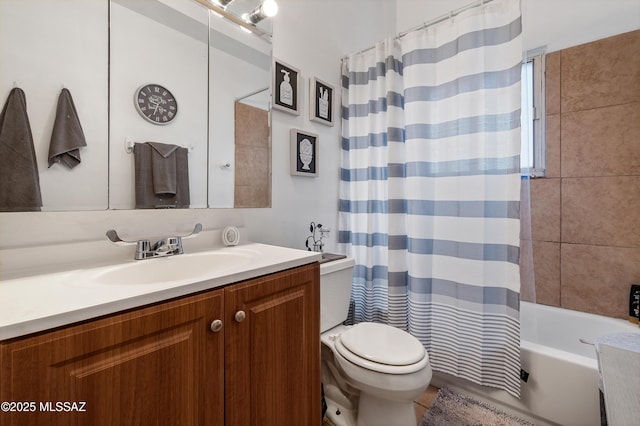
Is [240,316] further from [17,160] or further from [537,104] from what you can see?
[537,104]

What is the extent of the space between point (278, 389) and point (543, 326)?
6.29ft

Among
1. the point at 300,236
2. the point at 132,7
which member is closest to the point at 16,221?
the point at 132,7

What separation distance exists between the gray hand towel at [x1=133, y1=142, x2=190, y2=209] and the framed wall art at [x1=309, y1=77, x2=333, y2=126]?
0.86 meters

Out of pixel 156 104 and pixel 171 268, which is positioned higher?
pixel 156 104

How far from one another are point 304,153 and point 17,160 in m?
1.20

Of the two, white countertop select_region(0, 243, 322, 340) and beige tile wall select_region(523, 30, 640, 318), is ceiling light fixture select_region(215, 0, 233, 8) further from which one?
beige tile wall select_region(523, 30, 640, 318)

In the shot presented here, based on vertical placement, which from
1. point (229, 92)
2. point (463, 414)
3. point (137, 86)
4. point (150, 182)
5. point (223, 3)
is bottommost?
point (463, 414)

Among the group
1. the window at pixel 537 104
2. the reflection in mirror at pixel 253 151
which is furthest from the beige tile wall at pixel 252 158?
the window at pixel 537 104

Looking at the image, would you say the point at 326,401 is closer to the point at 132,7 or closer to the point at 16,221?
the point at 16,221

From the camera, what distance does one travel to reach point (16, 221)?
33.1 inches

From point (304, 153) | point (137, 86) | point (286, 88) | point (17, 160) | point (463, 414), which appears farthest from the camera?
point (304, 153)

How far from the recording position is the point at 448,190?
1.48 metres

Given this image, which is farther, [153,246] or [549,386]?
[549,386]

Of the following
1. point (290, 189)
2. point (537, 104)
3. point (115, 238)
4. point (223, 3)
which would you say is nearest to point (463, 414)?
point (290, 189)
